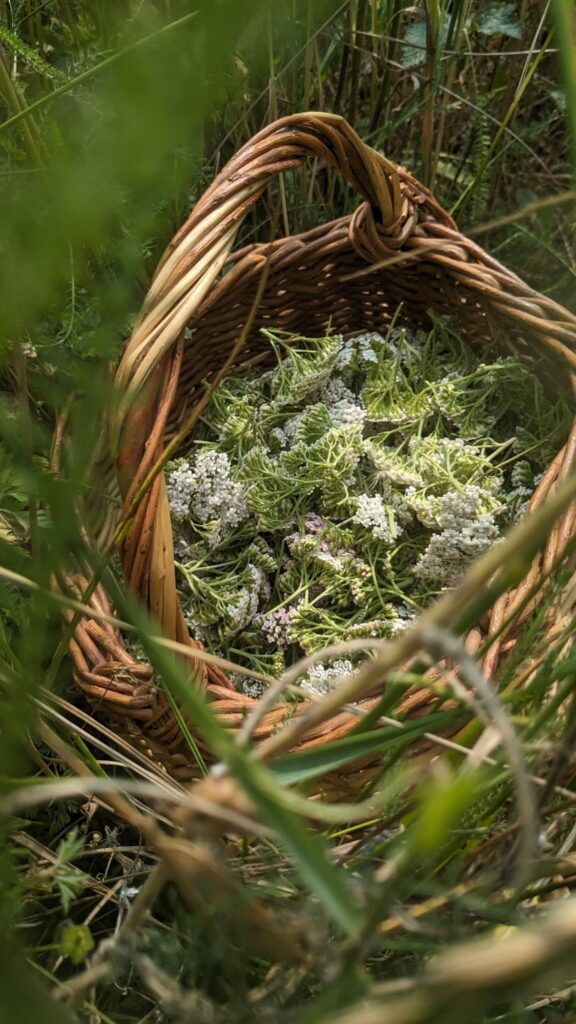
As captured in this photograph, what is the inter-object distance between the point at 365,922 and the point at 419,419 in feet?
2.34

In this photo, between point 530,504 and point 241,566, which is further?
point 241,566

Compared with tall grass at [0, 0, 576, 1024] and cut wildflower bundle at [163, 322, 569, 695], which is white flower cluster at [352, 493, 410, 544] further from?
tall grass at [0, 0, 576, 1024]

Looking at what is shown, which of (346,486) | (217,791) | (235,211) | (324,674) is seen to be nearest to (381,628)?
(324,674)

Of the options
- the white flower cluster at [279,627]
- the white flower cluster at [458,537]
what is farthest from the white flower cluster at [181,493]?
the white flower cluster at [458,537]

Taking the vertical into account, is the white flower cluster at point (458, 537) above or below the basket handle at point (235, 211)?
below

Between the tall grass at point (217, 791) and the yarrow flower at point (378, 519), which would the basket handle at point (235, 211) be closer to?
the tall grass at point (217, 791)

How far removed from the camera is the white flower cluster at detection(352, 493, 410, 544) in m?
0.81

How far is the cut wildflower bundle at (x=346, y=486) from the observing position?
790 millimetres

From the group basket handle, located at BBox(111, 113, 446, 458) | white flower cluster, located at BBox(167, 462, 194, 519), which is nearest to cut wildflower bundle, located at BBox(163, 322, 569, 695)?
white flower cluster, located at BBox(167, 462, 194, 519)

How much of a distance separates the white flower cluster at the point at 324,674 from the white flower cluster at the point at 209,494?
0.20m

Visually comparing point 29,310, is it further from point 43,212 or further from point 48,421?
point 48,421

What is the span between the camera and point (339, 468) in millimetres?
845

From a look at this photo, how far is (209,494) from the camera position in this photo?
0.87 meters

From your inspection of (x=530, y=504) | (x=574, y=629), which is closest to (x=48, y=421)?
(x=530, y=504)
